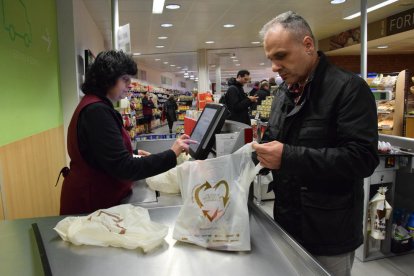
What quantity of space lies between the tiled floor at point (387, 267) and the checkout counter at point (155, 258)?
2320mm

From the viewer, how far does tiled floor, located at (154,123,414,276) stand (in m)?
3.05

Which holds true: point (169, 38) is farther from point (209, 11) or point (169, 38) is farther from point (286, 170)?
point (286, 170)

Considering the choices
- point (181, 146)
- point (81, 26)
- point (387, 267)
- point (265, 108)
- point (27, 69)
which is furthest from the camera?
point (265, 108)

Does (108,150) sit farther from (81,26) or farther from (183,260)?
(81,26)

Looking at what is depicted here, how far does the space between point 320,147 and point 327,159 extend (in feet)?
0.36

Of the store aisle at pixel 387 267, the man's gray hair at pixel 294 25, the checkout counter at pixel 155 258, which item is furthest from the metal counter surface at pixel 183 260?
the store aisle at pixel 387 267

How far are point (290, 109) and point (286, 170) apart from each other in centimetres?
37

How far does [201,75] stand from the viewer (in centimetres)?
1202

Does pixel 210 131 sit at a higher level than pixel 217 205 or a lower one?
higher

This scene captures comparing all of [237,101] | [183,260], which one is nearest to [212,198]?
[183,260]

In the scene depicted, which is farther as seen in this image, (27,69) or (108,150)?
(27,69)

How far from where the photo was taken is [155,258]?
1.09m

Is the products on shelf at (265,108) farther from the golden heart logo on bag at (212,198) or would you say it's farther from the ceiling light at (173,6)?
the golden heart logo on bag at (212,198)

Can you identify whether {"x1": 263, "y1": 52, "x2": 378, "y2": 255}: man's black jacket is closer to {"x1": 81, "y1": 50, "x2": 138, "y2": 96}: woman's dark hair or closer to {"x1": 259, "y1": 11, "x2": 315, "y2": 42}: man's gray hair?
{"x1": 259, "y1": 11, "x2": 315, "y2": 42}: man's gray hair
